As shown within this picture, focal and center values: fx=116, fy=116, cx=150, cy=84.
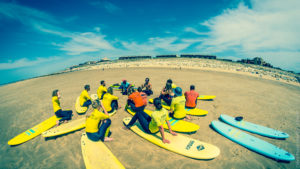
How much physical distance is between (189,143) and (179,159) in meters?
0.79

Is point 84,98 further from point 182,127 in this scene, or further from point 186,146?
point 186,146

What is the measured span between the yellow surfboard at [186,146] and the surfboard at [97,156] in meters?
1.54

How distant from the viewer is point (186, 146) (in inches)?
182

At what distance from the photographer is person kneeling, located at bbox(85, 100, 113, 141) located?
14.9ft

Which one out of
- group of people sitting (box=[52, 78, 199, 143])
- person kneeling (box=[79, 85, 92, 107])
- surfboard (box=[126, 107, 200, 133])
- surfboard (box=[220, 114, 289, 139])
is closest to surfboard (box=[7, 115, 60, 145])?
group of people sitting (box=[52, 78, 199, 143])

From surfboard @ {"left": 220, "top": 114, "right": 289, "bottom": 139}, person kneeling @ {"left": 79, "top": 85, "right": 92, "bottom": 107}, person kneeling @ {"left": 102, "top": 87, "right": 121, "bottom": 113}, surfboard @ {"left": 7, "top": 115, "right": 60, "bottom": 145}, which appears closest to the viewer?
surfboard @ {"left": 220, "top": 114, "right": 289, "bottom": 139}

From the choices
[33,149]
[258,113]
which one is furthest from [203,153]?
[33,149]

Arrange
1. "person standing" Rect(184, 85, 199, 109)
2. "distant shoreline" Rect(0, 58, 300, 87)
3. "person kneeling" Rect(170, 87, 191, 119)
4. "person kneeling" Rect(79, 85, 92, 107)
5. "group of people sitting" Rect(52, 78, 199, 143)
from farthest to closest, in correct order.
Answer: "distant shoreline" Rect(0, 58, 300, 87) → "person kneeling" Rect(79, 85, 92, 107) → "person standing" Rect(184, 85, 199, 109) → "person kneeling" Rect(170, 87, 191, 119) → "group of people sitting" Rect(52, 78, 199, 143)

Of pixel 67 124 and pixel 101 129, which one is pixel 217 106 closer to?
pixel 101 129

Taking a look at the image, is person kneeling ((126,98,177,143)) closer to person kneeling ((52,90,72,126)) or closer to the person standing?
the person standing

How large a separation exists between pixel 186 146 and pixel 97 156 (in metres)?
3.44

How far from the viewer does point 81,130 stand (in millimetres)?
6098

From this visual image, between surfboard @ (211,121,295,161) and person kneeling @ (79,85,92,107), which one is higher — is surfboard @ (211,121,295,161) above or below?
below

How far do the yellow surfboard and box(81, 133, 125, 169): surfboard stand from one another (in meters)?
1.54
